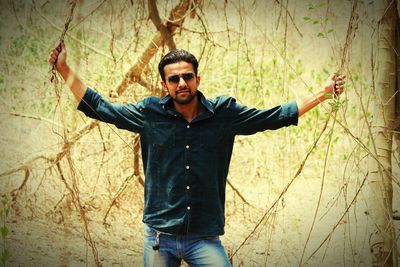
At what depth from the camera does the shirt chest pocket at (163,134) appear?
209 cm

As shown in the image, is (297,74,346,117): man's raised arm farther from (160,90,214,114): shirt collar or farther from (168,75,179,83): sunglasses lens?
(168,75,179,83): sunglasses lens

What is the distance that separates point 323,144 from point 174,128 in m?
3.13

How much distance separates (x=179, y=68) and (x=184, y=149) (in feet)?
1.27

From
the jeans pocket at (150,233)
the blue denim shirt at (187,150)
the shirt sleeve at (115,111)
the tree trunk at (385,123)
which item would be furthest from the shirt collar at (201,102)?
the tree trunk at (385,123)

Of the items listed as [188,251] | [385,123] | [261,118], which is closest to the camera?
[188,251]

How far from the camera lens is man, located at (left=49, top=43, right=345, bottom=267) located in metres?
2.05

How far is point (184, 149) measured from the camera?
2.08m

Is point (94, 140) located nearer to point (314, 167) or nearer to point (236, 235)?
point (236, 235)

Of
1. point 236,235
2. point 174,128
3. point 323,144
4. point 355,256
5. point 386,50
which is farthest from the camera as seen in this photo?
point 323,144

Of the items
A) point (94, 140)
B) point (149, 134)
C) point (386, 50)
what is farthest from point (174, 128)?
point (94, 140)

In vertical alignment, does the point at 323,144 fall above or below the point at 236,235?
above

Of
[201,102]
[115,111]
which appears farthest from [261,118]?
[115,111]

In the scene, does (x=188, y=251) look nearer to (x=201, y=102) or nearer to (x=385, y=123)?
(x=201, y=102)

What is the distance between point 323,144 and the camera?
191 inches
